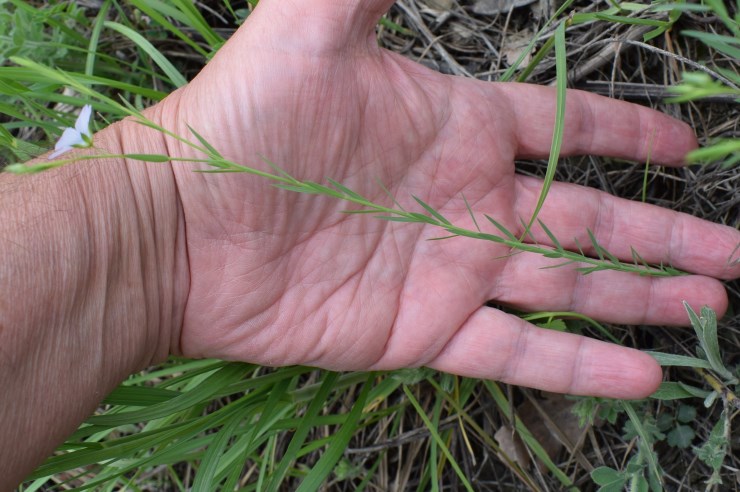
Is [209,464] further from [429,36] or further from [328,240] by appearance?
[429,36]

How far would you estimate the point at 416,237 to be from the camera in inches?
68.2

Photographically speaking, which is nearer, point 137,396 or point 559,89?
point 559,89

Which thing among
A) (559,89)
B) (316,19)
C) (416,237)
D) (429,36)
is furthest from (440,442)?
(429,36)

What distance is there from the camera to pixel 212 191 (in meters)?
1.55

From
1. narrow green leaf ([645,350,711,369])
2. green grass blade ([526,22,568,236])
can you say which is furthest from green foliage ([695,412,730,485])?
green grass blade ([526,22,568,236])

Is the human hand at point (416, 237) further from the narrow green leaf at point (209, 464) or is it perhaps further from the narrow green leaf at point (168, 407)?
the narrow green leaf at point (209, 464)

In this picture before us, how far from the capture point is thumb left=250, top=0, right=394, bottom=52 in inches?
57.8

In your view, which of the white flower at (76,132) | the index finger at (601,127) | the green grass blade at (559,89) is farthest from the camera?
the index finger at (601,127)

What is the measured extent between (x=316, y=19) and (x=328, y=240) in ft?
1.76

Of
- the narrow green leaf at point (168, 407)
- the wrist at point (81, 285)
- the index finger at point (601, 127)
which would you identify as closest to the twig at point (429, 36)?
the index finger at point (601, 127)

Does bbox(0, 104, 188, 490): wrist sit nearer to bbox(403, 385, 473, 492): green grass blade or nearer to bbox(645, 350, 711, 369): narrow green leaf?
bbox(403, 385, 473, 492): green grass blade

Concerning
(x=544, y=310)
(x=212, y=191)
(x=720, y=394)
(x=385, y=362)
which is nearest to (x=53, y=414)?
(x=212, y=191)

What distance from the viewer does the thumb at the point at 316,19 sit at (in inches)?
57.8

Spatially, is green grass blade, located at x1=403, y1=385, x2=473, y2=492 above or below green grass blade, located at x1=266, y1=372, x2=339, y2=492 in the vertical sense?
below
